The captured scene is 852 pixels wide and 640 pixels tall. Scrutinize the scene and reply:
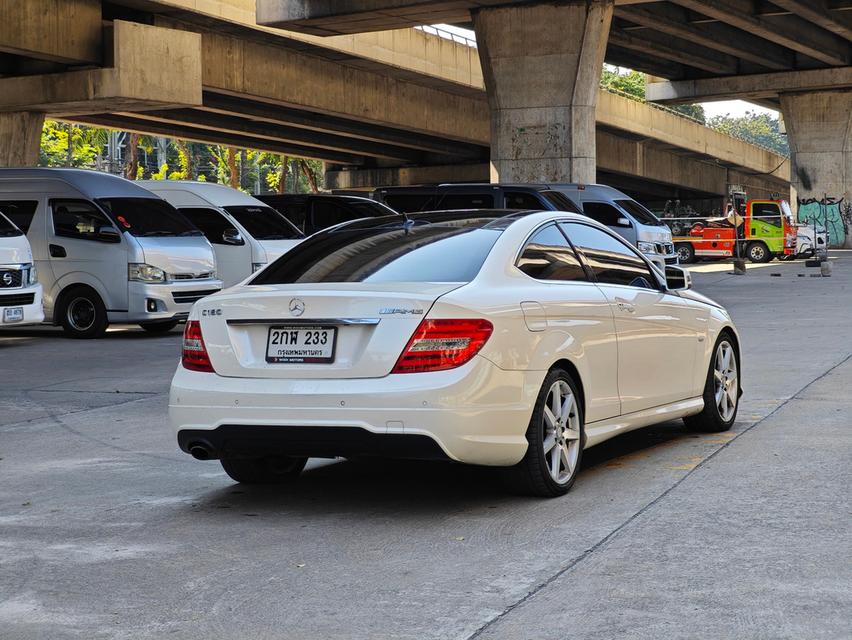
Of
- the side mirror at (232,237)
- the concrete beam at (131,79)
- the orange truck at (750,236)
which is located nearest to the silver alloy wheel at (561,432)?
the side mirror at (232,237)

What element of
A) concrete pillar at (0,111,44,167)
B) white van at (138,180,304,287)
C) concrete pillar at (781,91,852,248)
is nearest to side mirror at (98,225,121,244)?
white van at (138,180,304,287)

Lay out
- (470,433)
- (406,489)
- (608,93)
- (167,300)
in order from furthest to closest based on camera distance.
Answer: (608,93), (167,300), (406,489), (470,433)

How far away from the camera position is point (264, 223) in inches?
851

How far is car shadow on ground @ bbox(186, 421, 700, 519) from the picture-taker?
265 inches

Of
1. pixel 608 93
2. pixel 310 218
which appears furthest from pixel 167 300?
pixel 608 93

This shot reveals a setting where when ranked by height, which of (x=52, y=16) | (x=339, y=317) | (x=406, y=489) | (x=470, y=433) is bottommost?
(x=406, y=489)

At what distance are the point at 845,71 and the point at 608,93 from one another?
10244 mm

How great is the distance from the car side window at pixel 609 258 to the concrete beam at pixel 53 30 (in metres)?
23.0

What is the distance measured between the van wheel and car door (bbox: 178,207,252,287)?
2.95m

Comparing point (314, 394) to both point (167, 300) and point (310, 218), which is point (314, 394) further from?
point (310, 218)

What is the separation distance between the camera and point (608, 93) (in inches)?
2201

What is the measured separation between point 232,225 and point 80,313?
11.3 feet

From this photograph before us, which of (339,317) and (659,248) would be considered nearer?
(339,317)

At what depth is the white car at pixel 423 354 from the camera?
6.19 m
